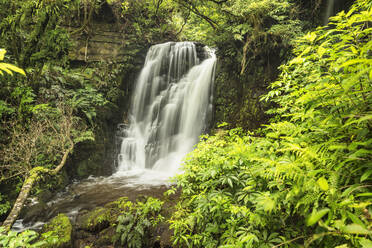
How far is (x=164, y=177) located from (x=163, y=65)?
739 cm

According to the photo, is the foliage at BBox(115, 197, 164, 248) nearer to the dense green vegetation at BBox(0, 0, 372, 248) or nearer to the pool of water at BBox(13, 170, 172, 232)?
the dense green vegetation at BBox(0, 0, 372, 248)

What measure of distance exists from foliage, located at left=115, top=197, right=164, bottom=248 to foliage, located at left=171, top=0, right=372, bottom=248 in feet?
4.80

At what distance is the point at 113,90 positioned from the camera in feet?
35.1

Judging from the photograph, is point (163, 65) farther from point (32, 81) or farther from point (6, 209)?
point (6, 209)

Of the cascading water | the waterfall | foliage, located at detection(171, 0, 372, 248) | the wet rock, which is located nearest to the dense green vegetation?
foliage, located at detection(171, 0, 372, 248)

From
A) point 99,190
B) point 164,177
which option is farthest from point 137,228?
point 164,177

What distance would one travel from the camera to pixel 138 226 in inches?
147

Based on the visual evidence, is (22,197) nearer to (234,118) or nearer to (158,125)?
(234,118)

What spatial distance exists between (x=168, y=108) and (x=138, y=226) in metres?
7.71

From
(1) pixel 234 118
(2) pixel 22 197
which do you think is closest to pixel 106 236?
(2) pixel 22 197

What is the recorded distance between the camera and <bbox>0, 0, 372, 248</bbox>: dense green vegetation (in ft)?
3.77

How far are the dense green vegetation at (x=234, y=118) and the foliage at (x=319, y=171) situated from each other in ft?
0.04

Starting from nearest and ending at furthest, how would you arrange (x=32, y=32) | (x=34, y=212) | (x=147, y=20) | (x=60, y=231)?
(x=60, y=231) < (x=34, y=212) < (x=32, y=32) < (x=147, y=20)

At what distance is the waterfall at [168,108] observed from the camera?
963 centimetres
